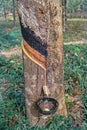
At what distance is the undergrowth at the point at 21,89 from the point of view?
4.71 meters

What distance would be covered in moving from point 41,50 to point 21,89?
→ 1.76 metres

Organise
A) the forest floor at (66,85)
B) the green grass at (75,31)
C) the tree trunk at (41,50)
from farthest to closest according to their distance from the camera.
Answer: the green grass at (75,31), the forest floor at (66,85), the tree trunk at (41,50)

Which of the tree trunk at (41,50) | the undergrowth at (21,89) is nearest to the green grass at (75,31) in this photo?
the undergrowth at (21,89)

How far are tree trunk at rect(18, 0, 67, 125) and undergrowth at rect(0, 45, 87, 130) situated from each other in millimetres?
187

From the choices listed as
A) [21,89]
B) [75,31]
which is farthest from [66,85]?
[75,31]

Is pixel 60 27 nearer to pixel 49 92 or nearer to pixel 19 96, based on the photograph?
pixel 49 92

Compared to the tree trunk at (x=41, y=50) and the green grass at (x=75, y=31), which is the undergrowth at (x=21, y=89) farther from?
the green grass at (x=75, y=31)

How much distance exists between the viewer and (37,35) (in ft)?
14.0

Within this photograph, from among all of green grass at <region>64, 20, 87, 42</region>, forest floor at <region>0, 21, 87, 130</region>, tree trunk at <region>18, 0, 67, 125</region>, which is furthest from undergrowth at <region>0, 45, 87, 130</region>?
green grass at <region>64, 20, 87, 42</region>

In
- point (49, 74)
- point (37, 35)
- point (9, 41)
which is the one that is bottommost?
point (9, 41)

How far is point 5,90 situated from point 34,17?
7.55ft

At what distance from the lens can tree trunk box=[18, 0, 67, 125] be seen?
4199 mm

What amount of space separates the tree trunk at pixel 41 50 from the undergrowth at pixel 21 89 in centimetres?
19

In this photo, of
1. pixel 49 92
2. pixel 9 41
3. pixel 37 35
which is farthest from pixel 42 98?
pixel 9 41
